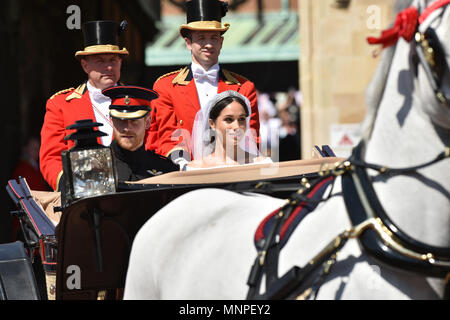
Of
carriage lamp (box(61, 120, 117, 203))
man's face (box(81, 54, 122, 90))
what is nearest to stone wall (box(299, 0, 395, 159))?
man's face (box(81, 54, 122, 90))

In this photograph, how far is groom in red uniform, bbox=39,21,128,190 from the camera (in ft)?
15.9

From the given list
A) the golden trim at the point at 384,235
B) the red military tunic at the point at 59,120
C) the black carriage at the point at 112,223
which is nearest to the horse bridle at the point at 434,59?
the golden trim at the point at 384,235

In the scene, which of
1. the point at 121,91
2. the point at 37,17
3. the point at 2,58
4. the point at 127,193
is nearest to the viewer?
the point at 127,193

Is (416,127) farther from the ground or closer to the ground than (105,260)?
farther from the ground

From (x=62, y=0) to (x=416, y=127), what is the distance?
10965 millimetres

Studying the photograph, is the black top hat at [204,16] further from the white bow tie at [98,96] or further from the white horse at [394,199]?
the white horse at [394,199]

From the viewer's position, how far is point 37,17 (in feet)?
41.5

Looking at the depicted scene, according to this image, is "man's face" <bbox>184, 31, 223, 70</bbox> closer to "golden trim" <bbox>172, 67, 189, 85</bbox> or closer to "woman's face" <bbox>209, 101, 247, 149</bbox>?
"golden trim" <bbox>172, 67, 189, 85</bbox>

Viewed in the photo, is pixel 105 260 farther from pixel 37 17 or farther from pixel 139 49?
pixel 139 49

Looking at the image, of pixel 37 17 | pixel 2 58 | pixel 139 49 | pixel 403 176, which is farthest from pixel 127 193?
pixel 139 49

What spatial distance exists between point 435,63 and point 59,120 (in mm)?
3015

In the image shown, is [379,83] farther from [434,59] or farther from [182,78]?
[182,78]

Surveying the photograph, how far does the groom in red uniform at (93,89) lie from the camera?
4.85 meters

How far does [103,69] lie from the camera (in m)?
4.88
